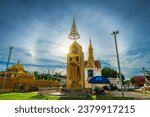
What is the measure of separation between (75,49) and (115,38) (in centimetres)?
355

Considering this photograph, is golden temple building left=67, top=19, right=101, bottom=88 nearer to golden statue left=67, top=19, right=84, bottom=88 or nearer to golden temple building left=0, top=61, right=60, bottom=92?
golden statue left=67, top=19, right=84, bottom=88

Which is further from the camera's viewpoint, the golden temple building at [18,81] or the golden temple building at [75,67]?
the golden temple building at [18,81]

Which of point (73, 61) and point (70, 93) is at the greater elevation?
point (73, 61)

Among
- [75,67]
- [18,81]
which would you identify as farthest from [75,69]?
[18,81]

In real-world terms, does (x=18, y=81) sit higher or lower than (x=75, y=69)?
lower

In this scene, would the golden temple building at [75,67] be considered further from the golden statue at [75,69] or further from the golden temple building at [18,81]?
the golden temple building at [18,81]

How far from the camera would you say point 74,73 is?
12734mm

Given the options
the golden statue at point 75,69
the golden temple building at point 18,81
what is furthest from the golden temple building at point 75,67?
the golden temple building at point 18,81

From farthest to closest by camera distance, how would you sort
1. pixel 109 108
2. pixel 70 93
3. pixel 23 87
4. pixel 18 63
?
pixel 18 63 < pixel 23 87 < pixel 70 93 < pixel 109 108

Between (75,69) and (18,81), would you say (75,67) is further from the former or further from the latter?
(18,81)

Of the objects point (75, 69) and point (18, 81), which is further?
point (18, 81)

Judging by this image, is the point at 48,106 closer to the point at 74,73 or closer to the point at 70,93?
the point at 70,93

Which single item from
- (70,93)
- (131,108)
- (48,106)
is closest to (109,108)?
(131,108)

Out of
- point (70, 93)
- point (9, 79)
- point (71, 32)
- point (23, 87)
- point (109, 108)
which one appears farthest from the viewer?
point (23, 87)
